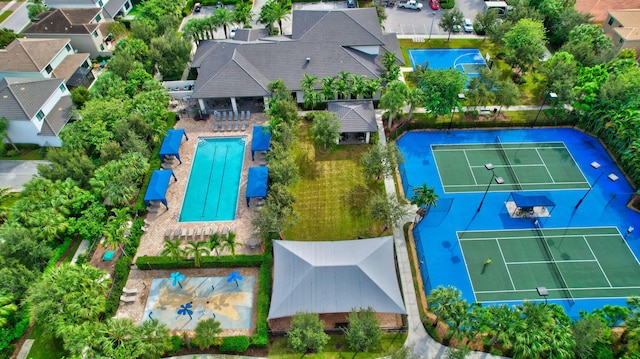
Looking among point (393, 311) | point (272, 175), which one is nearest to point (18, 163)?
point (272, 175)

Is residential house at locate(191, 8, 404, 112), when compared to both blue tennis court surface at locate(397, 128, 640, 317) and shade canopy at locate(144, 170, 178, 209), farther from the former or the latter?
blue tennis court surface at locate(397, 128, 640, 317)

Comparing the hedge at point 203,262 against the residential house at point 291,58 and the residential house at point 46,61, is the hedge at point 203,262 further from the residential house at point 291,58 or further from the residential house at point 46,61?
the residential house at point 46,61

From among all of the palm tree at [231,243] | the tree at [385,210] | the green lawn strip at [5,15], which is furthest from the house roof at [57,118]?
the tree at [385,210]

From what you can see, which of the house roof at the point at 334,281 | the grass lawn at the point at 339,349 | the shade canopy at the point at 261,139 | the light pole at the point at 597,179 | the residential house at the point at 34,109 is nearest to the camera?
the grass lawn at the point at 339,349

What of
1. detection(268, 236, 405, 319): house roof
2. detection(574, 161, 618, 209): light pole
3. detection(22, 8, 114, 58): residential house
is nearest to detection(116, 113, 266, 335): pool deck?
detection(268, 236, 405, 319): house roof

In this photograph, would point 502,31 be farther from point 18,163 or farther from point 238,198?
point 18,163

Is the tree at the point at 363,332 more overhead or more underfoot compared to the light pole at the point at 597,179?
more underfoot
